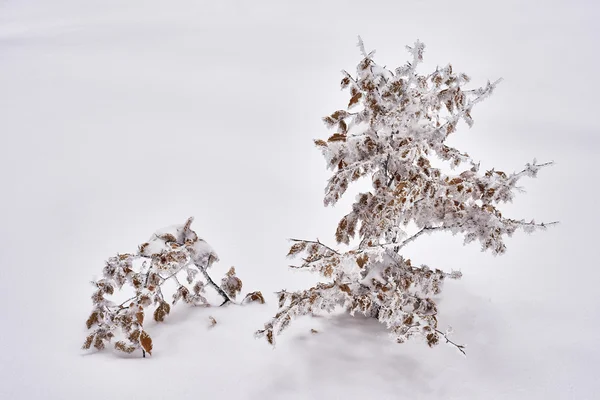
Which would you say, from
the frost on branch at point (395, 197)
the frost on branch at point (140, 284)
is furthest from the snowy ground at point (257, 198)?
the frost on branch at point (395, 197)

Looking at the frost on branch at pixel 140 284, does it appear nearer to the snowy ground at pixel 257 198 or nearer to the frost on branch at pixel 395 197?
the snowy ground at pixel 257 198

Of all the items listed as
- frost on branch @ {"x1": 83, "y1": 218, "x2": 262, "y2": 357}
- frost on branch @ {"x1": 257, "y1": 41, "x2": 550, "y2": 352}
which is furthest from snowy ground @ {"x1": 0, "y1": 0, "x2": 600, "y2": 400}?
frost on branch @ {"x1": 257, "y1": 41, "x2": 550, "y2": 352}

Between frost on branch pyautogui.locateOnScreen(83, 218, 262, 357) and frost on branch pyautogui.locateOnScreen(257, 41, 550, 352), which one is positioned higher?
frost on branch pyautogui.locateOnScreen(257, 41, 550, 352)

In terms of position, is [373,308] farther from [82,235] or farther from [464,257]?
[82,235]

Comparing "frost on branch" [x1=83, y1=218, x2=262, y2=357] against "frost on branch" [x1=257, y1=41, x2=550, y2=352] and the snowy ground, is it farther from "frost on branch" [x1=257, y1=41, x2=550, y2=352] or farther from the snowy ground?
"frost on branch" [x1=257, y1=41, x2=550, y2=352]

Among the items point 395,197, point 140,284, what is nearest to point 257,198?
point 140,284

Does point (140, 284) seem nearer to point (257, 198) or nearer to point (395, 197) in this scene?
point (395, 197)
